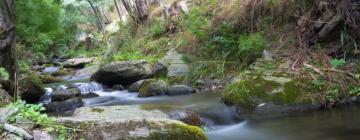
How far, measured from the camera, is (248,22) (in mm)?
11406

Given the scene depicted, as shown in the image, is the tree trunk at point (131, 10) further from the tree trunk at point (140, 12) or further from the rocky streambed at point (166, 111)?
the rocky streambed at point (166, 111)

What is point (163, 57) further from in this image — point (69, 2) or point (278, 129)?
point (69, 2)

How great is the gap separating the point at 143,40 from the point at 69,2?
19891 mm

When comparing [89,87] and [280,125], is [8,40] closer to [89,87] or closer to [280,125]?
[89,87]

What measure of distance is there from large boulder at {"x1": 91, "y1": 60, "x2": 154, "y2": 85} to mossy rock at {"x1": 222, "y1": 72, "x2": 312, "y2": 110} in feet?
13.9

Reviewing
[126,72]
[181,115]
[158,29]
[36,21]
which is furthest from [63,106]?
[36,21]

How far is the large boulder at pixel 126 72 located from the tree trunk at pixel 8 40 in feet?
12.3

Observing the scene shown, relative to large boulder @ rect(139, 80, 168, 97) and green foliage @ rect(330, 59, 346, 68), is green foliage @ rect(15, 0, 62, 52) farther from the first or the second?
green foliage @ rect(330, 59, 346, 68)

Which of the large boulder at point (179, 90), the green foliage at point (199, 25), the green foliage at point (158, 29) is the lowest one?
the large boulder at point (179, 90)

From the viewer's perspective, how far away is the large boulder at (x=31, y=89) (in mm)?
10336

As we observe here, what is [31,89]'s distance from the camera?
10680 millimetres

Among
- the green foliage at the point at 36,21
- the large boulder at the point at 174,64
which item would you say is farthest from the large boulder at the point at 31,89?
the green foliage at the point at 36,21

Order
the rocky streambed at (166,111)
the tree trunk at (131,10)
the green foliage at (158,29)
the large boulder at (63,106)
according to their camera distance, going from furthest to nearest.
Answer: the tree trunk at (131,10)
the green foliage at (158,29)
the large boulder at (63,106)
the rocky streambed at (166,111)

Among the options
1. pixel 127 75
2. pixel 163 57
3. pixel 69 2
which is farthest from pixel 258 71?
pixel 69 2
